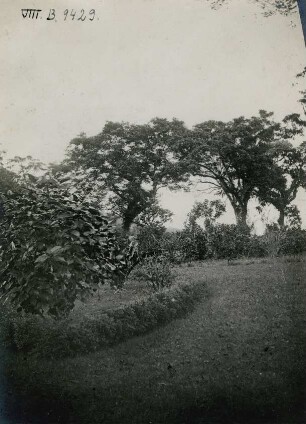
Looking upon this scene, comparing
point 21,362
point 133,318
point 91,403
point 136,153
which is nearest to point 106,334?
point 133,318

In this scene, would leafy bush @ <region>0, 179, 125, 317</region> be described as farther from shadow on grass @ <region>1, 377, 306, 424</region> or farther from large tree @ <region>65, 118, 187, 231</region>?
large tree @ <region>65, 118, 187, 231</region>

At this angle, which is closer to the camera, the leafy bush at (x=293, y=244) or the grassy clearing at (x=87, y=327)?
the grassy clearing at (x=87, y=327)

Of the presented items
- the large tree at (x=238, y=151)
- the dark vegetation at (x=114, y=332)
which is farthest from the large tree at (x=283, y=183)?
the dark vegetation at (x=114, y=332)

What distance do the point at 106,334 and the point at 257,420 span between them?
3.65m

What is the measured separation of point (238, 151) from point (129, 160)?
8174mm

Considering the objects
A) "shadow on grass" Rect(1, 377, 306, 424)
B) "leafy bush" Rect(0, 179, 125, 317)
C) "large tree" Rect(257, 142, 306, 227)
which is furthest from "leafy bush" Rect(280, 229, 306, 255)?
"leafy bush" Rect(0, 179, 125, 317)

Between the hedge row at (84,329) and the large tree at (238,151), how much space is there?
69.1ft

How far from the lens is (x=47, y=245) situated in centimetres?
614

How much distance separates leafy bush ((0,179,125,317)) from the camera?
19.5 ft

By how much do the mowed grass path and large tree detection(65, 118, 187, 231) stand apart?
22787mm

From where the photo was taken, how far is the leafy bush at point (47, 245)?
593 centimetres

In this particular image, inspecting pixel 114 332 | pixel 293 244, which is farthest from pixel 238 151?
pixel 114 332

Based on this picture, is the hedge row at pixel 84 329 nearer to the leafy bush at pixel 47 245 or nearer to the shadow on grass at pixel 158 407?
the leafy bush at pixel 47 245

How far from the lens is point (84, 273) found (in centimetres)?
630
